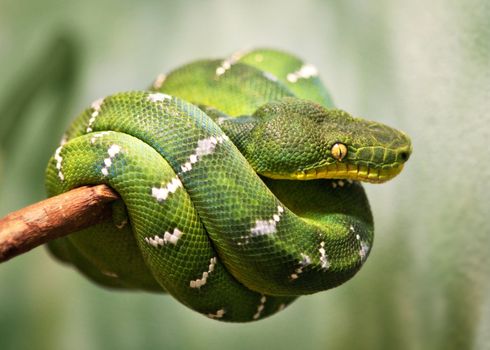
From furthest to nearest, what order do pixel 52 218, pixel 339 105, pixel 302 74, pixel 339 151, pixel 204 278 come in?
pixel 339 105 < pixel 302 74 < pixel 339 151 < pixel 204 278 < pixel 52 218

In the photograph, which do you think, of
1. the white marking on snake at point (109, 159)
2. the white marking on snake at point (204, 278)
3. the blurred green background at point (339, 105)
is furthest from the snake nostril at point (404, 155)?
the white marking on snake at point (109, 159)

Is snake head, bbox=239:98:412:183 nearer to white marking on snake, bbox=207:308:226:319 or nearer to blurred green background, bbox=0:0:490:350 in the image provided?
white marking on snake, bbox=207:308:226:319

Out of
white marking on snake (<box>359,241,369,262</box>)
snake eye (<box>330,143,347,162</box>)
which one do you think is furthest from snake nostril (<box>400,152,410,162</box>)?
white marking on snake (<box>359,241,369,262</box>)

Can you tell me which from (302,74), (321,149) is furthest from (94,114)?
(302,74)

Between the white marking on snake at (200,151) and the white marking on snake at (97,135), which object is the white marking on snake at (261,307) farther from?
the white marking on snake at (97,135)

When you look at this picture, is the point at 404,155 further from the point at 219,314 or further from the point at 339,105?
the point at 339,105
